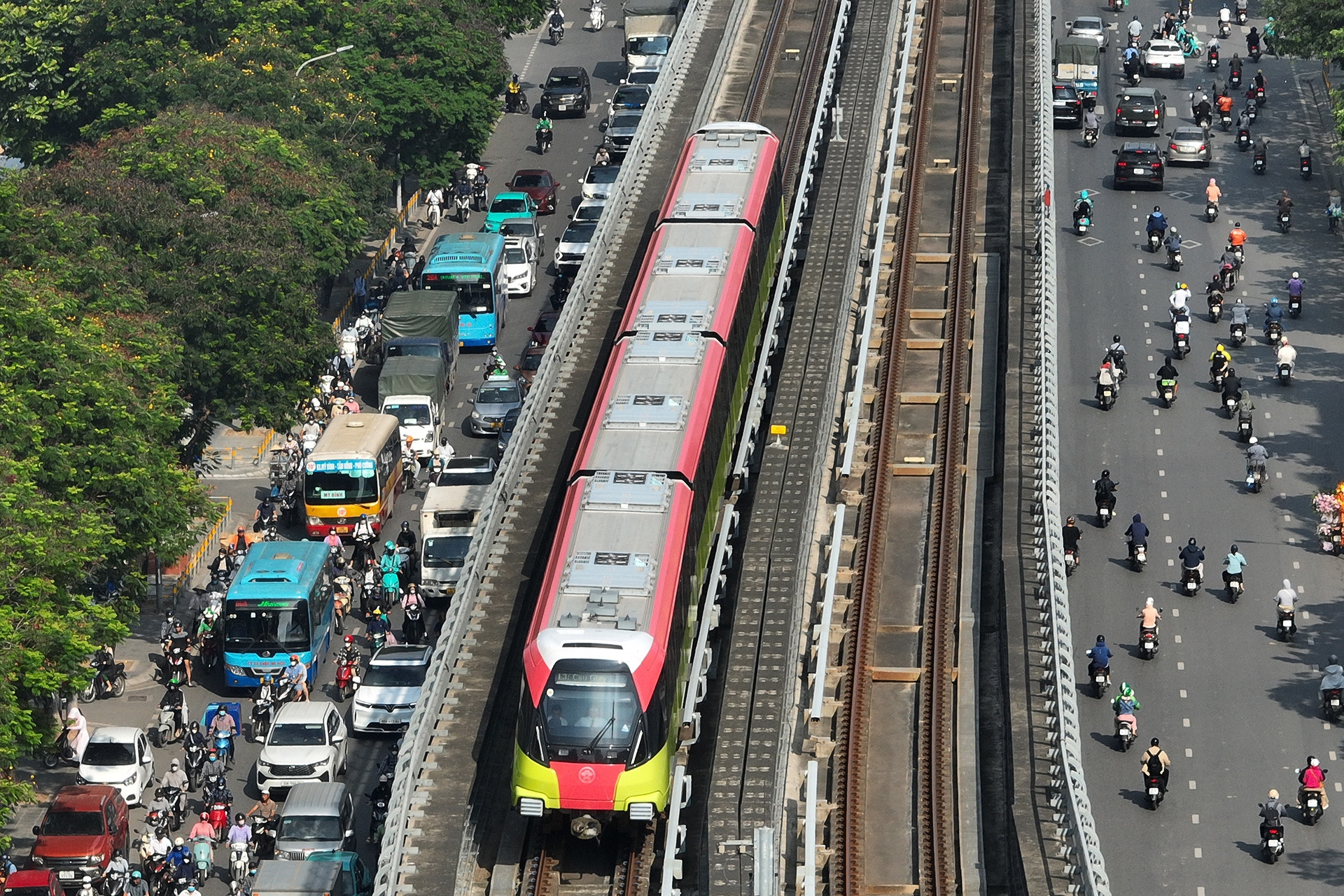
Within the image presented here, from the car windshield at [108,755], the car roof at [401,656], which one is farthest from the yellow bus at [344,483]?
the car windshield at [108,755]

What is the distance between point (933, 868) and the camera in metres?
38.5

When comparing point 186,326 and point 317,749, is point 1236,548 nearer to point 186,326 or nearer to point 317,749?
point 317,749

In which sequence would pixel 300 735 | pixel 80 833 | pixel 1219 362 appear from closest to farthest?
A: pixel 80 833 < pixel 300 735 < pixel 1219 362

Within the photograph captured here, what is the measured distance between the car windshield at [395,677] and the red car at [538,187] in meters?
33.4

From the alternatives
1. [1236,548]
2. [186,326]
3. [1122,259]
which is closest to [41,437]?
[186,326]

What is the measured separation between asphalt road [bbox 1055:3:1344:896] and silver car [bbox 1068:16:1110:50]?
217 inches

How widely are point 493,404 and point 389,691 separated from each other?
16913 mm

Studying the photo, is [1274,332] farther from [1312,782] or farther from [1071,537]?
[1312,782]

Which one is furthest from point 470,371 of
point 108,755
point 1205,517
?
point 108,755

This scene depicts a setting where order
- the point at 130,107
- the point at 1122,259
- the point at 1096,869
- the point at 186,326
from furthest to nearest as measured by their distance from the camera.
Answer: the point at 130,107 → the point at 1122,259 → the point at 186,326 → the point at 1096,869

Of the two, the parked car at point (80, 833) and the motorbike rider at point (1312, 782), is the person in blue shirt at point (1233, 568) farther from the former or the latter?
the parked car at point (80, 833)

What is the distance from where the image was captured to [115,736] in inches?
1977

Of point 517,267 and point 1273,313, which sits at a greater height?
point 1273,313

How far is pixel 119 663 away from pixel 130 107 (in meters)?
29.1
